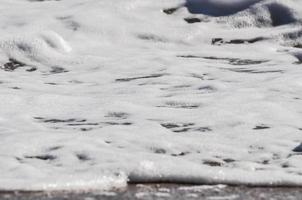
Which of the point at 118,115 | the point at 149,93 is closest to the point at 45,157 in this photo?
the point at 118,115

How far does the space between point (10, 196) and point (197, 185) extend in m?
0.95

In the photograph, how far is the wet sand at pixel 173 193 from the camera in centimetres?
329

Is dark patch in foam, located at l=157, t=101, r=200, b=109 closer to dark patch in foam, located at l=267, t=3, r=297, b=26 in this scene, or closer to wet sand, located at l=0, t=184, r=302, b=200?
wet sand, located at l=0, t=184, r=302, b=200

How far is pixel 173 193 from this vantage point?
3430mm

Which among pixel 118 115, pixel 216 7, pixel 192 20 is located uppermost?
pixel 216 7

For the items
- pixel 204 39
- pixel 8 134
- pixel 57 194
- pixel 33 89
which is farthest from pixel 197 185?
pixel 204 39

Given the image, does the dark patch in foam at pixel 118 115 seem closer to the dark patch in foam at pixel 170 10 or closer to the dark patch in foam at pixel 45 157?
the dark patch in foam at pixel 45 157

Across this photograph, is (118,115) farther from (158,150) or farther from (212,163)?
(212,163)

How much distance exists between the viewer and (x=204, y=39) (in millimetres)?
7406

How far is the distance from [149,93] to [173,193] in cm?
219

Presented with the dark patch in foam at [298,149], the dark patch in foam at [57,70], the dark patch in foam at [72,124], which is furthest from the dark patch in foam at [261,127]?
the dark patch in foam at [57,70]

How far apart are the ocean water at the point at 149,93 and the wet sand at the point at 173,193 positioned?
65 mm

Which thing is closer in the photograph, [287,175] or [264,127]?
[287,175]

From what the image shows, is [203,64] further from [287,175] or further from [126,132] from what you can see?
[287,175]
